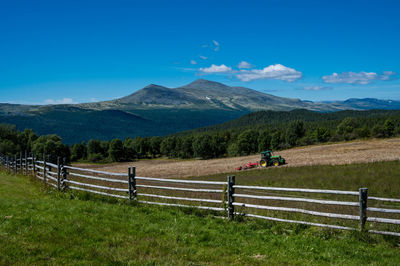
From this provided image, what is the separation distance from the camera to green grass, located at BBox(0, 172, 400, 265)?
662cm

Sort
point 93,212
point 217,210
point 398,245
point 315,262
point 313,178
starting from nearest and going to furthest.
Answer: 1. point 315,262
2. point 398,245
3. point 93,212
4. point 217,210
5. point 313,178

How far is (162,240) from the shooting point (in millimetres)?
7734

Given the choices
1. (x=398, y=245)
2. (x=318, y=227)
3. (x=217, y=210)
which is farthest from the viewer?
(x=217, y=210)

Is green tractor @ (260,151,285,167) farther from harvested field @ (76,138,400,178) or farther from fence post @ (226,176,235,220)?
fence post @ (226,176,235,220)

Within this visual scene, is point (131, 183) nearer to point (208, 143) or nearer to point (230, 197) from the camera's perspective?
point (230, 197)

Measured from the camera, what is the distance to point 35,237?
7535mm

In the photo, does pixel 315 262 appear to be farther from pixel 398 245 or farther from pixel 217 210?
pixel 217 210

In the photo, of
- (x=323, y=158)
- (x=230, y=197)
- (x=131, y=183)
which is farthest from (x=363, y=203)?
(x=323, y=158)

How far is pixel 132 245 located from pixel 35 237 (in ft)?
7.66

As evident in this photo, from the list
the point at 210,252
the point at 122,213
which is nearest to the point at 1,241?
the point at 122,213

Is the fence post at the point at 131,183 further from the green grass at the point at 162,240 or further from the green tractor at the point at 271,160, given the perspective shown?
the green tractor at the point at 271,160

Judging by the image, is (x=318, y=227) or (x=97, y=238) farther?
(x=318, y=227)

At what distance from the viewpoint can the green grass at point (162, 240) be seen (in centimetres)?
662

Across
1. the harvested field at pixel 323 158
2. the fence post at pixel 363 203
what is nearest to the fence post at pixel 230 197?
the fence post at pixel 363 203
